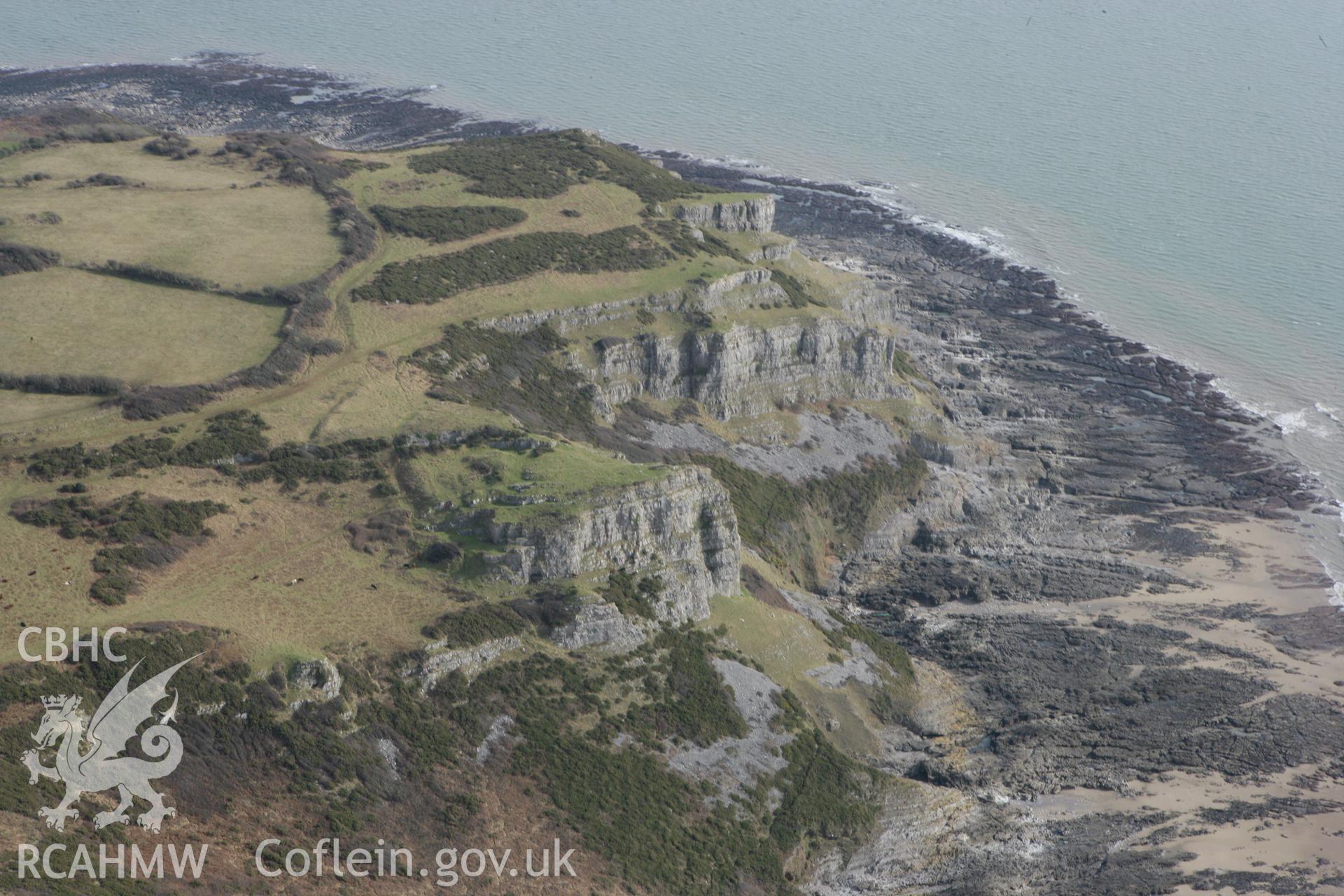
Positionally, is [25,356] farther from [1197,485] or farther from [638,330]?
[1197,485]

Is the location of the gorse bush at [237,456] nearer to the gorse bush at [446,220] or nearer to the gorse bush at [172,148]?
the gorse bush at [446,220]

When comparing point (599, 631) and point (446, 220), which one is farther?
point (446, 220)

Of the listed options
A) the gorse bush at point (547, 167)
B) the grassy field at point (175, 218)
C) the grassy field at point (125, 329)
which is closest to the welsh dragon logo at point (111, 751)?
the grassy field at point (125, 329)

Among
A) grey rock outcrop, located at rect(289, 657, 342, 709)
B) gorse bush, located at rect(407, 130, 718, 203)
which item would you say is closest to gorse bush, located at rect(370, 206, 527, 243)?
gorse bush, located at rect(407, 130, 718, 203)

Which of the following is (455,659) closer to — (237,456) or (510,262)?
(237,456)

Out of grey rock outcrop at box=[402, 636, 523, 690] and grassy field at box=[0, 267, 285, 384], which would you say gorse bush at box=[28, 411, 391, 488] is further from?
grey rock outcrop at box=[402, 636, 523, 690]

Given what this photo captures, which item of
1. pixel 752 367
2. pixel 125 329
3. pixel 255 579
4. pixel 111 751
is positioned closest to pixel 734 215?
pixel 752 367
